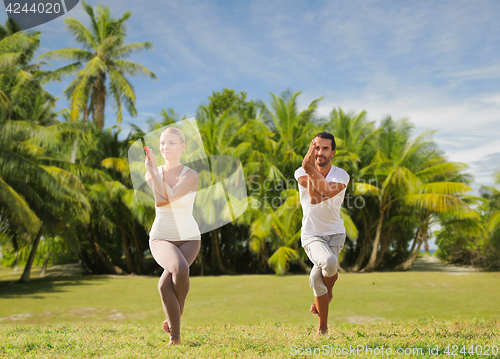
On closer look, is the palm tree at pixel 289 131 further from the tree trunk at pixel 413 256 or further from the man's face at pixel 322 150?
the man's face at pixel 322 150

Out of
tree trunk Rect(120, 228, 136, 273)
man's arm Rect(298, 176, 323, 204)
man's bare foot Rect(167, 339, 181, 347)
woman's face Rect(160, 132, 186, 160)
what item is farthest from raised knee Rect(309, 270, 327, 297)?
tree trunk Rect(120, 228, 136, 273)

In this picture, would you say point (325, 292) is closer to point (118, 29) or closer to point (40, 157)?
point (40, 157)

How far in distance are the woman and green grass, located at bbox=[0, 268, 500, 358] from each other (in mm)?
468

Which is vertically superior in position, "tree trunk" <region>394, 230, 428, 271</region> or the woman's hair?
the woman's hair

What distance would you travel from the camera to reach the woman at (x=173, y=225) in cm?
396

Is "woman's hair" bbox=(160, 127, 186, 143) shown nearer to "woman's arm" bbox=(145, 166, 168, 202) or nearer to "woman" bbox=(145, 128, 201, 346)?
"woman" bbox=(145, 128, 201, 346)

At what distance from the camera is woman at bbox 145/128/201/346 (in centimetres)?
396

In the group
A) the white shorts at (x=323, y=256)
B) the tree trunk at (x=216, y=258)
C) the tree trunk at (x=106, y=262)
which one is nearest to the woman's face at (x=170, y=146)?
the white shorts at (x=323, y=256)

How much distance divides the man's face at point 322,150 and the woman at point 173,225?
1.39m

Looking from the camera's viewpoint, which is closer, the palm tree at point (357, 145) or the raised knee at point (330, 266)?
the raised knee at point (330, 266)

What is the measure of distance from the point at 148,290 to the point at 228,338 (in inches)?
370

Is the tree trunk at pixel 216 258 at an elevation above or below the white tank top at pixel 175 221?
below

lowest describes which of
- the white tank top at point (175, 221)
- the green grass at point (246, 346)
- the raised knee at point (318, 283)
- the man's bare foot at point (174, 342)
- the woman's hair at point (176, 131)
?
the green grass at point (246, 346)

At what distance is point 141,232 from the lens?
71.2 ft
